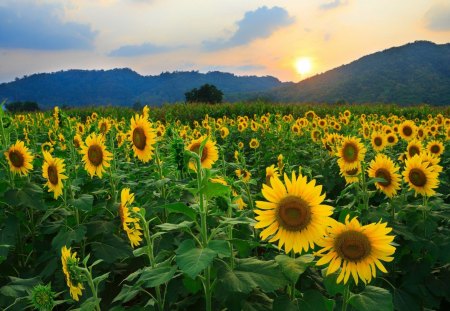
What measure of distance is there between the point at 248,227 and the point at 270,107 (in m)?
23.3

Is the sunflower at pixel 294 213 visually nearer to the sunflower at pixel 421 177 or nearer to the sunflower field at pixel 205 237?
the sunflower field at pixel 205 237

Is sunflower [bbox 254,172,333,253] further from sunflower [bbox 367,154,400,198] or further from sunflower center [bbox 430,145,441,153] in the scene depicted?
sunflower center [bbox 430,145,441,153]

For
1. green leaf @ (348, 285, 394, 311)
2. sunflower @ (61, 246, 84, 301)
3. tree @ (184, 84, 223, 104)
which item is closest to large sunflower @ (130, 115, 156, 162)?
sunflower @ (61, 246, 84, 301)

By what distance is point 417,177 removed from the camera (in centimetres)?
401

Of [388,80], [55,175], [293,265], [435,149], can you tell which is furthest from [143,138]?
[388,80]

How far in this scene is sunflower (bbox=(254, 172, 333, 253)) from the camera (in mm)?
2135

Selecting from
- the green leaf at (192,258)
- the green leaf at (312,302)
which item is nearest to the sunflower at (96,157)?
the green leaf at (192,258)

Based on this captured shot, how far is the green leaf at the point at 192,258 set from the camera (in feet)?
6.16

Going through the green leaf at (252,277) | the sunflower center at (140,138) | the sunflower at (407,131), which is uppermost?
the sunflower center at (140,138)

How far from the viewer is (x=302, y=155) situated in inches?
329

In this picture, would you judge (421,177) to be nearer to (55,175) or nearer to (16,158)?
(55,175)

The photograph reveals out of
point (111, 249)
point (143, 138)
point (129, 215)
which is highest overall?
point (143, 138)

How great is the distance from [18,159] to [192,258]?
2450 mm

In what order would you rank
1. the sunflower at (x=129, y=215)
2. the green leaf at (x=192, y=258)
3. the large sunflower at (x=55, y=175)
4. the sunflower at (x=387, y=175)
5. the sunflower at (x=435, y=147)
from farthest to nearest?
the sunflower at (x=435, y=147) → the sunflower at (x=387, y=175) → the large sunflower at (x=55, y=175) → the sunflower at (x=129, y=215) → the green leaf at (x=192, y=258)
